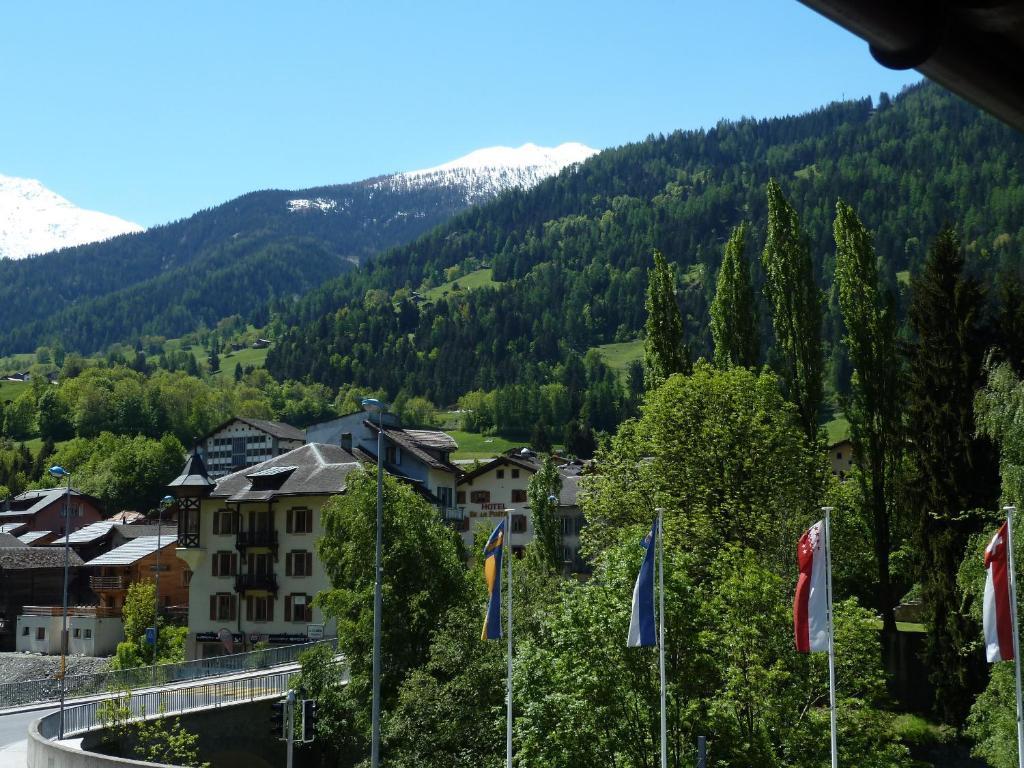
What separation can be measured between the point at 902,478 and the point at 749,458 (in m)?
5.59

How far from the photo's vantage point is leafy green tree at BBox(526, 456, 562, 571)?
7212cm

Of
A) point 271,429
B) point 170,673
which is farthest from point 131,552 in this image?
point 170,673

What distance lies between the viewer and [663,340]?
5684 centimetres

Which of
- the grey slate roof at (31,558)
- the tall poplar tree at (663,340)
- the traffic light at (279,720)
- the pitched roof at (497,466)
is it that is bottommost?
the traffic light at (279,720)

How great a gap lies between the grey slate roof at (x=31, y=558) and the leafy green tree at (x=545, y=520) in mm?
61272

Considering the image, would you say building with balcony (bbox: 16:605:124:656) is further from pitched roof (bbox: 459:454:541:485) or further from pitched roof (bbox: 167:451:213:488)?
pitched roof (bbox: 459:454:541:485)

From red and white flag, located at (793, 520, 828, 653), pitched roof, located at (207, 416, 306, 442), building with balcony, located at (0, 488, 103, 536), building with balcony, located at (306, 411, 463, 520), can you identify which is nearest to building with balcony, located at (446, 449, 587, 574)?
pitched roof, located at (207, 416, 306, 442)

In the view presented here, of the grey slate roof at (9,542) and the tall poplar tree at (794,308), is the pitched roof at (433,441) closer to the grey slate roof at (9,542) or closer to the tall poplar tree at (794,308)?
the tall poplar tree at (794,308)

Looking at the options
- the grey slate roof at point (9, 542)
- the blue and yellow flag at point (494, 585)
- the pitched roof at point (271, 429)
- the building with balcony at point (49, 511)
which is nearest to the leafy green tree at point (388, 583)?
the blue and yellow flag at point (494, 585)

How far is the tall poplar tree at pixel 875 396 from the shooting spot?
167ft

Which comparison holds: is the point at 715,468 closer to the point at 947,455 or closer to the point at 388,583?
→ the point at 947,455

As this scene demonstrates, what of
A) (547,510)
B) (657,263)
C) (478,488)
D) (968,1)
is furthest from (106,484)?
(968,1)

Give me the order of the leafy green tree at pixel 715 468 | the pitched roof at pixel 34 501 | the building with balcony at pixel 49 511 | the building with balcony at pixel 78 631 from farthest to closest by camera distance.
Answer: the pitched roof at pixel 34 501 → the building with balcony at pixel 49 511 → the building with balcony at pixel 78 631 → the leafy green tree at pixel 715 468

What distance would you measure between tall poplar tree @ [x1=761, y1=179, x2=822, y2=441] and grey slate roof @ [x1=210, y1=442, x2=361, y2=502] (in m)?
28.5
